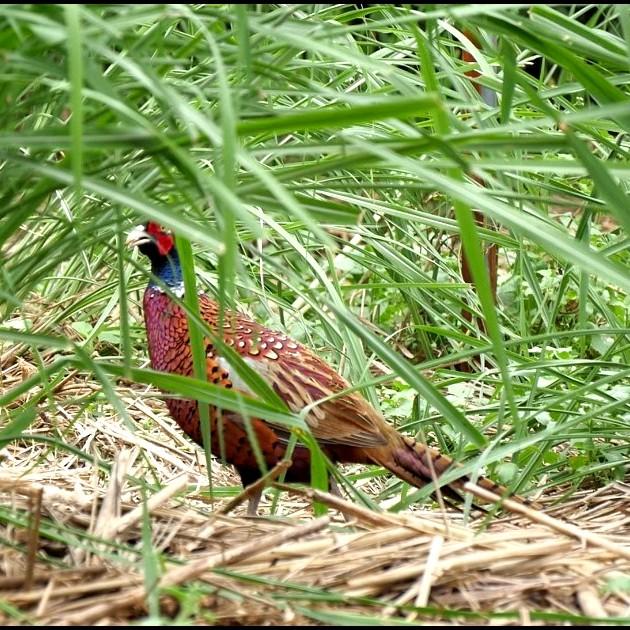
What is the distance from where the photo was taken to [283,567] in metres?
1.75

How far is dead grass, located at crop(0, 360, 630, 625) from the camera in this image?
63.1 inches

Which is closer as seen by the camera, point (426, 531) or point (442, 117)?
point (442, 117)

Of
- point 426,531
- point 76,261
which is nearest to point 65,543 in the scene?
point 426,531

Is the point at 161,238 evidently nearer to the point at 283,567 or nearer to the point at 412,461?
the point at 412,461

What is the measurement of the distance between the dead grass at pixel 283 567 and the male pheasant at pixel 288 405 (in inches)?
37.4

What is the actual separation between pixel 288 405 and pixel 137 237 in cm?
62

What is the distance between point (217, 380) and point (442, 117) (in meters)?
1.64

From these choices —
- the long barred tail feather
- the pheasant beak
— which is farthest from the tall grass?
the pheasant beak

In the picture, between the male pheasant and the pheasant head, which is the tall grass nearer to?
the male pheasant

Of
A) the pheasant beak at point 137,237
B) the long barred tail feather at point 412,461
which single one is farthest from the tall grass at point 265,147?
the pheasant beak at point 137,237

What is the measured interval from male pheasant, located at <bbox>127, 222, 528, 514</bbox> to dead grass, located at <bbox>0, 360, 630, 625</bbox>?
0.95m

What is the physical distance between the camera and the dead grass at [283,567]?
160 centimetres

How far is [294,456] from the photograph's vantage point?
10.4 ft

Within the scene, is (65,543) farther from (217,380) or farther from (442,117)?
(217,380)
